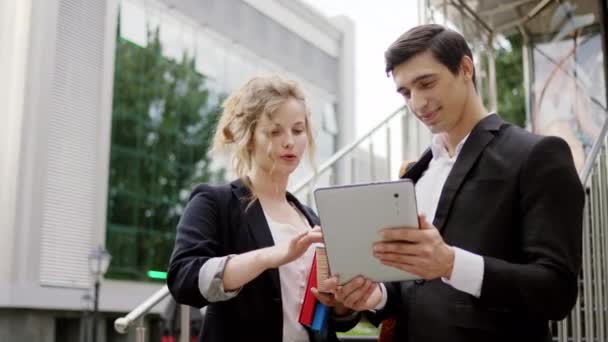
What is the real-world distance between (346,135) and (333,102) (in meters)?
1.21

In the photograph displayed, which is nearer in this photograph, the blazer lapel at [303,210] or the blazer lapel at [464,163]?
the blazer lapel at [464,163]

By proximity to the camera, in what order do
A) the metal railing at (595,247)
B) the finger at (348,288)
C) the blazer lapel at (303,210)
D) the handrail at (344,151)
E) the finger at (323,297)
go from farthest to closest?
the handrail at (344,151)
the metal railing at (595,247)
the blazer lapel at (303,210)
the finger at (323,297)
the finger at (348,288)

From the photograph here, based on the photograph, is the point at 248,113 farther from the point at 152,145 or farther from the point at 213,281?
the point at 152,145

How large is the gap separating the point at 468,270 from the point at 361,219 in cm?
21

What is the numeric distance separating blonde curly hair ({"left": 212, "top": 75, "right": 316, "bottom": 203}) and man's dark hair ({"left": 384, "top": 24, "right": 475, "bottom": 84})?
28 cm

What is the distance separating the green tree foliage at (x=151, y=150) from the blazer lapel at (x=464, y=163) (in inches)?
569

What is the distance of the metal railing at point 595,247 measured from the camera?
9.82 feet

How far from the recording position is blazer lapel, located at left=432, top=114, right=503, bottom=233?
4.83 feet

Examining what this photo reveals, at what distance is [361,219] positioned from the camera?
4.29ft

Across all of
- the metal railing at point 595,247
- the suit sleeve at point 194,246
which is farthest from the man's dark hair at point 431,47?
the metal railing at point 595,247

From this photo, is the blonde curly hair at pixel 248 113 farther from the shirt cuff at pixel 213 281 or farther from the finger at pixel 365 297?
the finger at pixel 365 297

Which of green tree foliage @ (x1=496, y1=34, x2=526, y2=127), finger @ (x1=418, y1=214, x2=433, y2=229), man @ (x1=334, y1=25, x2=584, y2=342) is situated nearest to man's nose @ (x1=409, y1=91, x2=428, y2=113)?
man @ (x1=334, y1=25, x2=584, y2=342)

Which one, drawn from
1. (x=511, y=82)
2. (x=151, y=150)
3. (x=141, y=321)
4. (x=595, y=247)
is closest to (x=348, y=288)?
(x=141, y=321)

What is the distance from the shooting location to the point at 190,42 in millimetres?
17594
